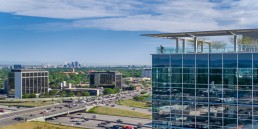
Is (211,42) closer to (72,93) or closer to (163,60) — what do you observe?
(163,60)

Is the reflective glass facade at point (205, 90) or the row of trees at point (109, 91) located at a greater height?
the reflective glass facade at point (205, 90)

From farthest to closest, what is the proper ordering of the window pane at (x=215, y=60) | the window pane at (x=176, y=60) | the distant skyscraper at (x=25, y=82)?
the distant skyscraper at (x=25, y=82), the window pane at (x=176, y=60), the window pane at (x=215, y=60)

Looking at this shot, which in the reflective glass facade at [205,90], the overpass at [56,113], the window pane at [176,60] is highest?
the window pane at [176,60]

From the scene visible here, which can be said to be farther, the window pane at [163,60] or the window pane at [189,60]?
the window pane at [163,60]

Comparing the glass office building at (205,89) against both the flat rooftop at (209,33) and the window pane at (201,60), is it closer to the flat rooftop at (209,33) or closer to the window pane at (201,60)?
the window pane at (201,60)

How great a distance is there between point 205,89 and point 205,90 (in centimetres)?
11

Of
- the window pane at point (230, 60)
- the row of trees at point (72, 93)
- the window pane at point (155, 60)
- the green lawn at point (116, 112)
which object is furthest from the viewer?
the row of trees at point (72, 93)

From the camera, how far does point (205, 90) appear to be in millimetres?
37281

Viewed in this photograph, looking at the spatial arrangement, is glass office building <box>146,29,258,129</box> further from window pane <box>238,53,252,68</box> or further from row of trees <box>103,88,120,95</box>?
row of trees <box>103,88,120,95</box>

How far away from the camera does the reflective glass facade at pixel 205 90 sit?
35062 mm

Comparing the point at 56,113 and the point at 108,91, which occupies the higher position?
the point at 108,91

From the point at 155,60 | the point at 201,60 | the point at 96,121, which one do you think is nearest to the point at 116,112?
the point at 96,121

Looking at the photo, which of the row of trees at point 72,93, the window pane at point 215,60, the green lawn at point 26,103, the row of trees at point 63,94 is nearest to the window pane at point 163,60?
the window pane at point 215,60

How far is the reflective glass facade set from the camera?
35062 millimetres
